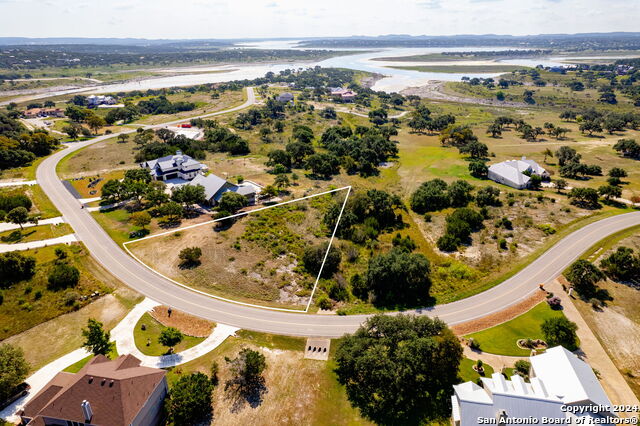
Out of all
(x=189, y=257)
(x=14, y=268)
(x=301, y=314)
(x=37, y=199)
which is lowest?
(x=301, y=314)

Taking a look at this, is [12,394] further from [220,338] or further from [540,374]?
[540,374]

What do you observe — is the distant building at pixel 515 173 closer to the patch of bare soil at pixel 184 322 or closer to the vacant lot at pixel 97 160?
the patch of bare soil at pixel 184 322

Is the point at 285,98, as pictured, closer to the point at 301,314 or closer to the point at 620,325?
the point at 301,314

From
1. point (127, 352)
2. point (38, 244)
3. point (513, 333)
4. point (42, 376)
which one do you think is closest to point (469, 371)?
point (513, 333)

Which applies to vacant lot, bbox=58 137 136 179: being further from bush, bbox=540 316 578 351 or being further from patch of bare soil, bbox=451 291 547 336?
bush, bbox=540 316 578 351

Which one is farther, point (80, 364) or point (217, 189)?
point (217, 189)

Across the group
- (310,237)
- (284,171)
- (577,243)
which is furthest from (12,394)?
(577,243)

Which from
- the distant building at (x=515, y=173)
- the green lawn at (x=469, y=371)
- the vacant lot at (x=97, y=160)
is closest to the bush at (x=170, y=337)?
the green lawn at (x=469, y=371)

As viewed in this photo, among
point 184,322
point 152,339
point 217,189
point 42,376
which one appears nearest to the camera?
point 42,376
